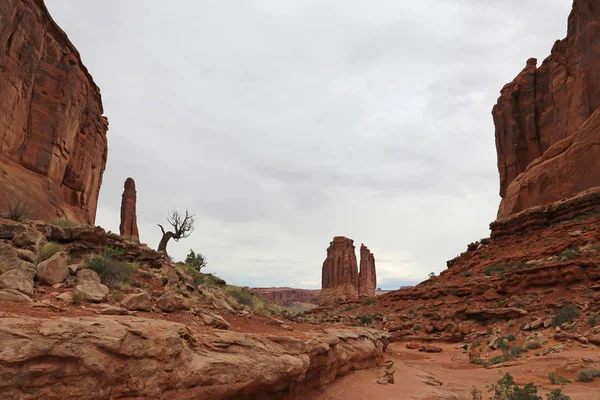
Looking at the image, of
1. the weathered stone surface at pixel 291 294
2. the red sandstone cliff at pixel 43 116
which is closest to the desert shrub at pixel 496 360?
the red sandstone cliff at pixel 43 116

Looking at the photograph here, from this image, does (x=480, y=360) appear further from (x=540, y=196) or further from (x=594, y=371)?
(x=540, y=196)

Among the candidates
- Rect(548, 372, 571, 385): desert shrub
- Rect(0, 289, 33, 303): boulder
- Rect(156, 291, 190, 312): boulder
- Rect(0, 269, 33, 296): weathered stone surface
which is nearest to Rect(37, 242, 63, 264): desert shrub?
Rect(0, 269, 33, 296): weathered stone surface

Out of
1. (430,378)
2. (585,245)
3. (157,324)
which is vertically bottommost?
(430,378)

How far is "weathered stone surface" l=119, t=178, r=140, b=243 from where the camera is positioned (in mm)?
39469

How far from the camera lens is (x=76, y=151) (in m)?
26.6

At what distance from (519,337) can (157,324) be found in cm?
1723

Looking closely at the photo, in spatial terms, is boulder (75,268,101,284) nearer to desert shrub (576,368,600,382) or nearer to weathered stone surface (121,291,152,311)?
weathered stone surface (121,291,152,311)

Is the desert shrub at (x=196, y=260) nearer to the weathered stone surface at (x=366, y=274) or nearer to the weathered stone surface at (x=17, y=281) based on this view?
the weathered stone surface at (x=17, y=281)

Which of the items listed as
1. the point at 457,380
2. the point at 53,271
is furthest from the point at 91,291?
the point at 457,380

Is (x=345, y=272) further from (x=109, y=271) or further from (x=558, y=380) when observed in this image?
(x=109, y=271)

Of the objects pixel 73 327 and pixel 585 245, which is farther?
pixel 585 245

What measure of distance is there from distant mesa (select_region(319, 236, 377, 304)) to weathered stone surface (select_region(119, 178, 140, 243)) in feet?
222

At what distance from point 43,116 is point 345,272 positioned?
89342 mm

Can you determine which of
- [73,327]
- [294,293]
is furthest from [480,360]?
[294,293]
